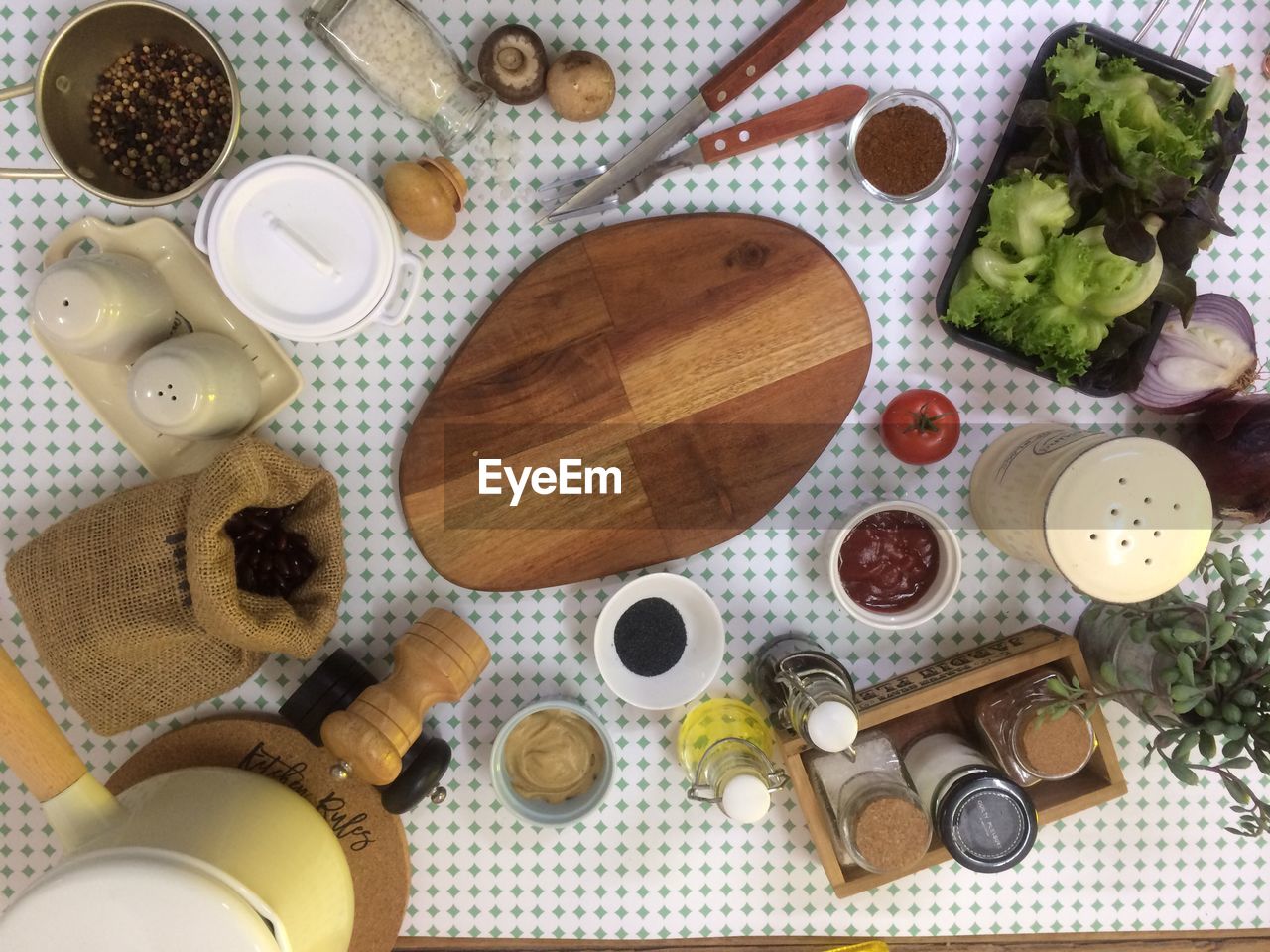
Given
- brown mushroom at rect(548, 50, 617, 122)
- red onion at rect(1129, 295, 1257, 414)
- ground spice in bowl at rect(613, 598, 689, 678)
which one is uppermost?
brown mushroom at rect(548, 50, 617, 122)

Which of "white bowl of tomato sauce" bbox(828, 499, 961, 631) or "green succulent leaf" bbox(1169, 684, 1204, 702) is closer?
"green succulent leaf" bbox(1169, 684, 1204, 702)

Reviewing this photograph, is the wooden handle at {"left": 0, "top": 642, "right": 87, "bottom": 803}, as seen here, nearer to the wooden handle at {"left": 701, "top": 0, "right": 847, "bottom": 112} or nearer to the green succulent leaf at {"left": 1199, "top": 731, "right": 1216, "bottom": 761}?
the wooden handle at {"left": 701, "top": 0, "right": 847, "bottom": 112}

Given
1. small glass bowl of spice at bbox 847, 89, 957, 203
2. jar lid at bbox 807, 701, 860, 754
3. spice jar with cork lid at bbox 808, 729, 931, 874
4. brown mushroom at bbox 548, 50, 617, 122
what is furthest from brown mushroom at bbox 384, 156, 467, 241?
spice jar with cork lid at bbox 808, 729, 931, 874

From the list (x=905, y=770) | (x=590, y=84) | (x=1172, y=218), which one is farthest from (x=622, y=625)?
(x=1172, y=218)

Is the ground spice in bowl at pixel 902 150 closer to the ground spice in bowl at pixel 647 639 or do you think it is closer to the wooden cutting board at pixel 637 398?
the wooden cutting board at pixel 637 398

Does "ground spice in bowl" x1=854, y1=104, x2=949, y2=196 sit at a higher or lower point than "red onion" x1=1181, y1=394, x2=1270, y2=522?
higher

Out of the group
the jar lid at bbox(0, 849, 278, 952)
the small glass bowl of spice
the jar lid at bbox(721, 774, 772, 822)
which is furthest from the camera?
the small glass bowl of spice

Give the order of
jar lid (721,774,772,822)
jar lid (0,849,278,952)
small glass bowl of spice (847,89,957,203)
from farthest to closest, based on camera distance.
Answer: small glass bowl of spice (847,89,957,203), jar lid (721,774,772,822), jar lid (0,849,278,952)
